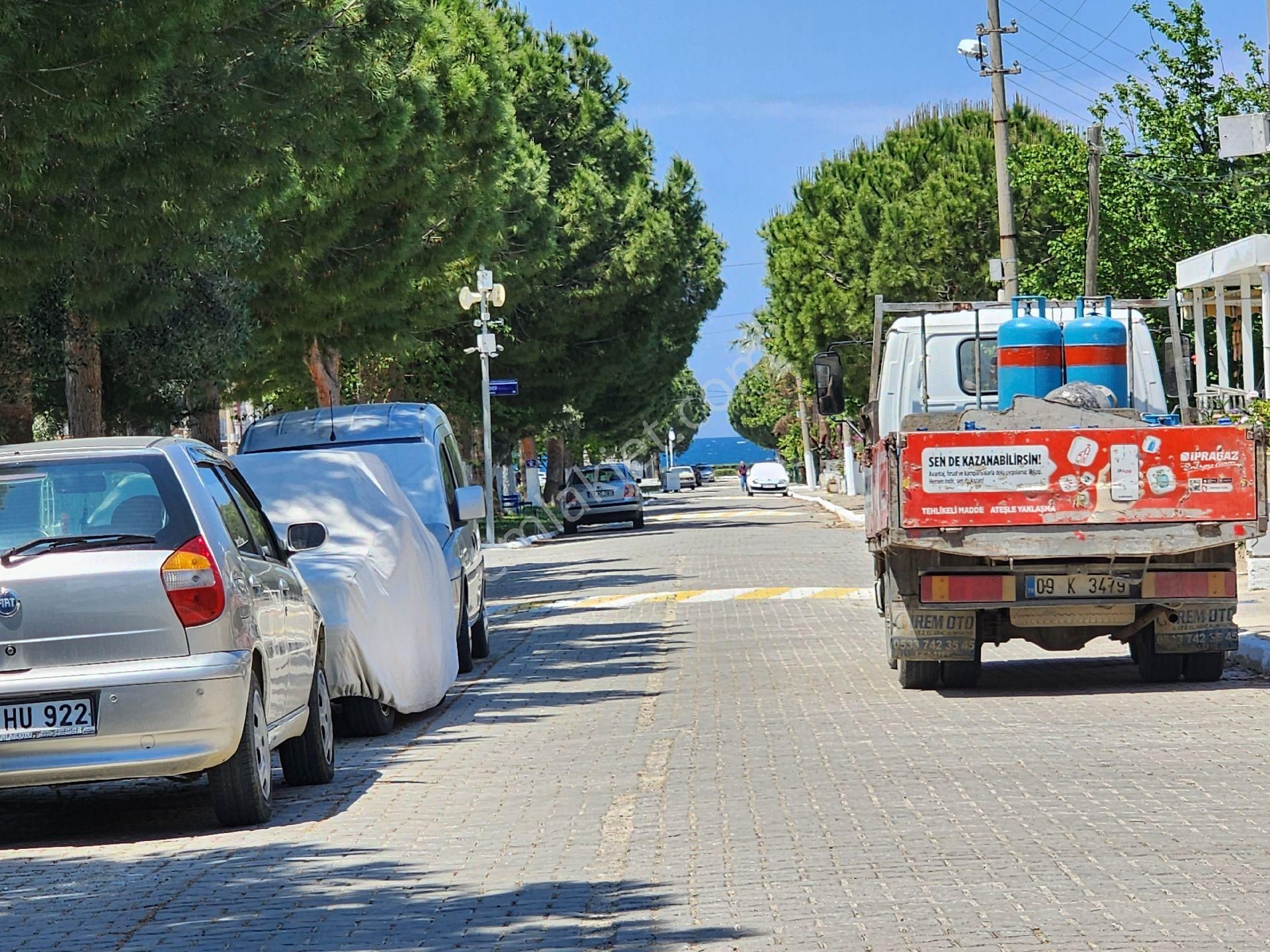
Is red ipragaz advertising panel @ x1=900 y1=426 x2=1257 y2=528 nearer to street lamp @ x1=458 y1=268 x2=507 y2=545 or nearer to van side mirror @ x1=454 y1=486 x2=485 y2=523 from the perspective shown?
van side mirror @ x1=454 y1=486 x2=485 y2=523

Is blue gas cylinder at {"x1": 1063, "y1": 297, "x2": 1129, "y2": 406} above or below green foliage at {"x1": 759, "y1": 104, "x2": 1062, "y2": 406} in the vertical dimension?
below

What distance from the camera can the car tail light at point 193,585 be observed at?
790cm

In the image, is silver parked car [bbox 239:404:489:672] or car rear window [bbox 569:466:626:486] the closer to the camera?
silver parked car [bbox 239:404:489:672]

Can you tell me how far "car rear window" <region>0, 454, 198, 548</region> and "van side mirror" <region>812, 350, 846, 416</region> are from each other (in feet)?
25.3

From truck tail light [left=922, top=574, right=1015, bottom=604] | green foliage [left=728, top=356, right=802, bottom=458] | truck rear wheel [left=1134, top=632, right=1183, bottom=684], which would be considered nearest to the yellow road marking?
truck rear wheel [left=1134, top=632, right=1183, bottom=684]

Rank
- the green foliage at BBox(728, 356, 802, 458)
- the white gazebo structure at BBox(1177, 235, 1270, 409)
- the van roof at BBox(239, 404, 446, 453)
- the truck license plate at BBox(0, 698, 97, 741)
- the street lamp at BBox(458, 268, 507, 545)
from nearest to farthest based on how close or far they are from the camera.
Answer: the truck license plate at BBox(0, 698, 97, 741)
the van roof at BBox(239, 404, 446, 453)
the white gazebo structure at BBox(1177, 235, 1270, 409)
the street lamp at BBox(458, 268, 507, 545)
the green foliage at BBox(728, 356, 802, 458)

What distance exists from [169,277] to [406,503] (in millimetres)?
7393

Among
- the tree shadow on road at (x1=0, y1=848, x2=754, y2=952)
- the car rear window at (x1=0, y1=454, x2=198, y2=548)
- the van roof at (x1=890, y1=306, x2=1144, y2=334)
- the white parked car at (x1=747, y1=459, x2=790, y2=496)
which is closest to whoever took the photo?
the tree shadow on road at (x1=0, y1=848, x2=754, y2=952)

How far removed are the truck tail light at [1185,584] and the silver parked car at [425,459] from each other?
5.26m

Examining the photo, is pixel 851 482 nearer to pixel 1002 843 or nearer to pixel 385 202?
pixel 385 202

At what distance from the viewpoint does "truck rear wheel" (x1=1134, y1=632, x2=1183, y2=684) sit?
41.9ft

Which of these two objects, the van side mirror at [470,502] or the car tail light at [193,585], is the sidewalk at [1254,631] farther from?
the car tail light at [193,585]

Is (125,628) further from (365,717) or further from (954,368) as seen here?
(954,368)

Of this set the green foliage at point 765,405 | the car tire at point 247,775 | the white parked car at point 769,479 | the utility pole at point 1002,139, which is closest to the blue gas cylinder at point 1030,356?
the car tire at point 247,775
